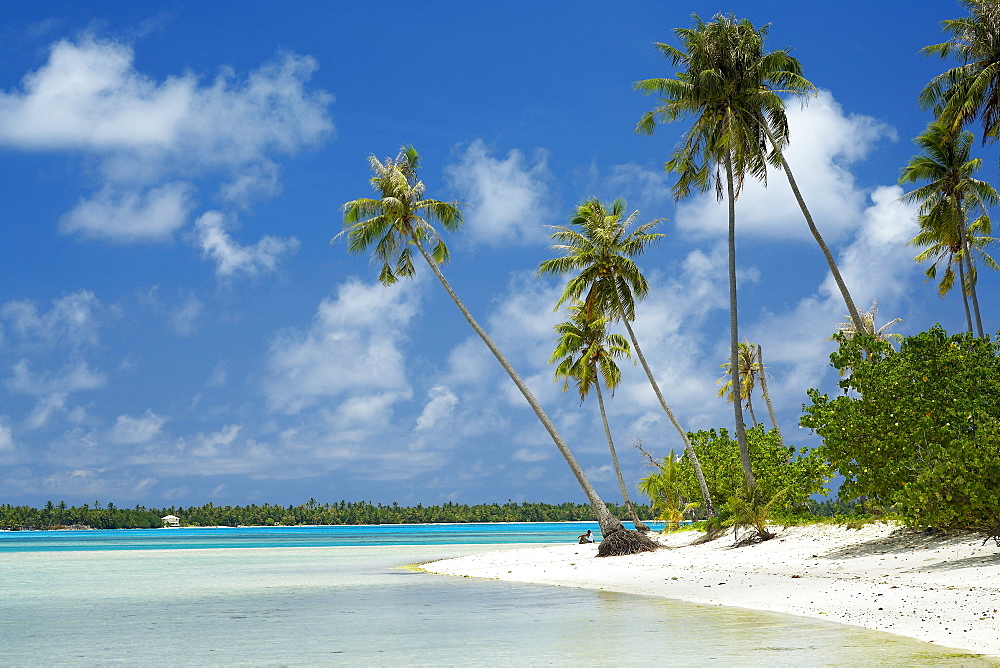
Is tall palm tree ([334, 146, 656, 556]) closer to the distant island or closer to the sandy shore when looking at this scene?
the sandy shore

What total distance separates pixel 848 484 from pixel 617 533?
28.6ft

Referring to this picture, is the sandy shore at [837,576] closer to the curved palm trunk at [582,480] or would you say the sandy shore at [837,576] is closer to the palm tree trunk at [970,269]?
the curved palm trunk at [582,480]

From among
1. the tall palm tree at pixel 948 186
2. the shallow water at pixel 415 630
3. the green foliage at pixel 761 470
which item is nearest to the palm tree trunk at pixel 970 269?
the tall palm tree at pixel 948 186

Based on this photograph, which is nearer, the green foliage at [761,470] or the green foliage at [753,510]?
the green foliage at [753,510]

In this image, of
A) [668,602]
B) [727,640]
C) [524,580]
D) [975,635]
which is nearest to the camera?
[975,635]

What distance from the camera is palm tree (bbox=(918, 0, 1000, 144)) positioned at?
75.8 ft

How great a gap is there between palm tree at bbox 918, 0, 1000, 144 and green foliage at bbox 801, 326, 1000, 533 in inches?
394

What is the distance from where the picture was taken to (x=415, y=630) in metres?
12.4

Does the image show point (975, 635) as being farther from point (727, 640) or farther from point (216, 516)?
point (216, 516)

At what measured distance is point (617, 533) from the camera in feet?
82.5

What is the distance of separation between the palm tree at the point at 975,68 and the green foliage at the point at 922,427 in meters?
10.0

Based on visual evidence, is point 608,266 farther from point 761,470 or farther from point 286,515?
point 286,515

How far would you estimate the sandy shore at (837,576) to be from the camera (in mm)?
10766

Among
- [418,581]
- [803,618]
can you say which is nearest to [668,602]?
[803,618]
